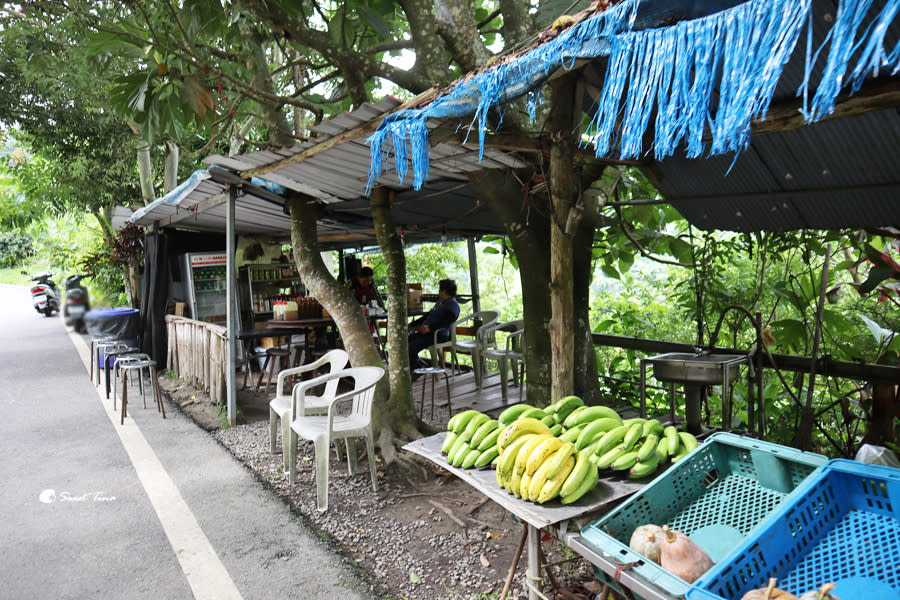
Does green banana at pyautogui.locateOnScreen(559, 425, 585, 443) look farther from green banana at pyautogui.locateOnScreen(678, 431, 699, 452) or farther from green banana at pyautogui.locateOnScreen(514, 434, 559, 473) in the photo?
green banana at pyautogui.locateOnScreen(678, 431, 699, 452)

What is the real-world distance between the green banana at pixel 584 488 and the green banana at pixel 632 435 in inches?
9.7

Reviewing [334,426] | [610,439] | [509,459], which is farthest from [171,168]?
[610,439]

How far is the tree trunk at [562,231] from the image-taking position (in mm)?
3305

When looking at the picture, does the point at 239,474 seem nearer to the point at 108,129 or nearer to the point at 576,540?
the point at 576,540

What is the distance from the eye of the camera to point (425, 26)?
4.68 meters

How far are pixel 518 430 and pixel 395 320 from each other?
309 cm

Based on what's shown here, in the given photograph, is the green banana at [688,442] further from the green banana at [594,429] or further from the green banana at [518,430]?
the green banana at [518,430]

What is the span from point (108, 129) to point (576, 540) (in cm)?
1259

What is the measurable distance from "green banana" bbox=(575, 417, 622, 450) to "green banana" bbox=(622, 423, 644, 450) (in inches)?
4.7

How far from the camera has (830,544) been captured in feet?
5.95

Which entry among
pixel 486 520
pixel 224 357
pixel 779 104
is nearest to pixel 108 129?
pixel 224 357

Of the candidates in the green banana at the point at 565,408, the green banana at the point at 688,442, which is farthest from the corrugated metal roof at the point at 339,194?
the green banana at the point at 688,442

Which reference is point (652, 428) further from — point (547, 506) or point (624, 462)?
point (547, 506)

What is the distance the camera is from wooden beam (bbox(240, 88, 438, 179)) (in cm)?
299
